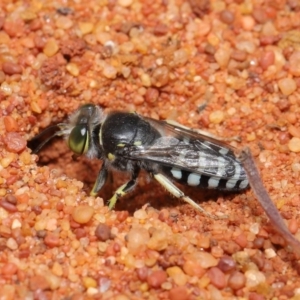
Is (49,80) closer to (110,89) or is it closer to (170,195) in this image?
(110,89)

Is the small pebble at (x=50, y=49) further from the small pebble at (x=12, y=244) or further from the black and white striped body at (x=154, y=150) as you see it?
the small pebble at (x=12, y=244)

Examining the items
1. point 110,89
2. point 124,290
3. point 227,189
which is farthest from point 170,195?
point 124,290

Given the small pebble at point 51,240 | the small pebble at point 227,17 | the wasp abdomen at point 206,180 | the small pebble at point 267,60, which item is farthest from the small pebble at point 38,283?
the small pebble at point 227,17

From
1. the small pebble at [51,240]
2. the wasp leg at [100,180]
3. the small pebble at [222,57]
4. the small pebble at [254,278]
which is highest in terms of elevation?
the small pebble at [222,57]

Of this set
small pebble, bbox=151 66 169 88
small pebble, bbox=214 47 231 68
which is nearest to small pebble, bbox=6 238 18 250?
small pebble, bbox=151 66 169 88

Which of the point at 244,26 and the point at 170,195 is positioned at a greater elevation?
the point at 244,26
